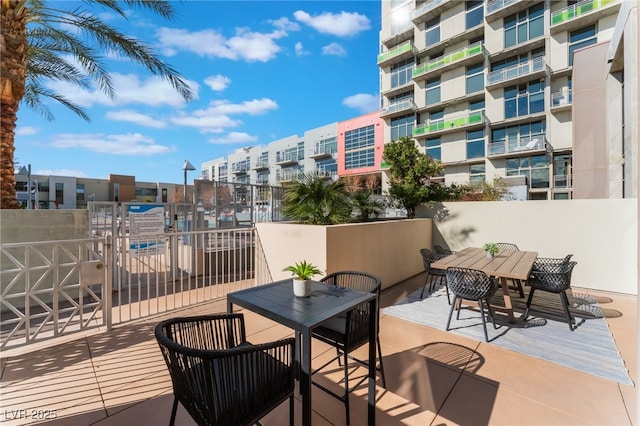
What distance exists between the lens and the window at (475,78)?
17766 mm

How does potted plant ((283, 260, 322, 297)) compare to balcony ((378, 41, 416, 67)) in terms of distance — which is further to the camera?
balcony ((378, 41, 416, 67))

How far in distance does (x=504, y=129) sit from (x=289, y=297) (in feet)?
66.8

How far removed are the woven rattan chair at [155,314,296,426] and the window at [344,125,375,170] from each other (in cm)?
2497

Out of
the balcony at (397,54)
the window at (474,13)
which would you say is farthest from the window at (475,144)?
the balcony at (397,54)

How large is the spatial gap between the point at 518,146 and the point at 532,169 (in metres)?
1.60

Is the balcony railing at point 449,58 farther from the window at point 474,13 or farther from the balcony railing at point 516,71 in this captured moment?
the balcony railing at point 516,71

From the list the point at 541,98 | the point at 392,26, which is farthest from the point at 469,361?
the point at 392,26

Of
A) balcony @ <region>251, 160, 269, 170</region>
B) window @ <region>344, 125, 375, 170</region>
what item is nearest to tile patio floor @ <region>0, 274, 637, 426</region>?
window @ <region>344, 125, 375, 170</region>

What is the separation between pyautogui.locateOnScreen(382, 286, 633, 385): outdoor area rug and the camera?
2697 millimetres

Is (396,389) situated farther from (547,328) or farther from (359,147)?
(359,147)

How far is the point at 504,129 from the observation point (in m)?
17.5

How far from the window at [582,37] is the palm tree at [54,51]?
63.4ft

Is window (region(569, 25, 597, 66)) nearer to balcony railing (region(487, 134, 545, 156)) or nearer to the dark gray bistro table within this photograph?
balcony railing (region(487, 134, 545, 156))

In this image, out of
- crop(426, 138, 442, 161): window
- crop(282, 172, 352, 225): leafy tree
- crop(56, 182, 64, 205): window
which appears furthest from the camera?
crop(56, 182, 64, 205): window
